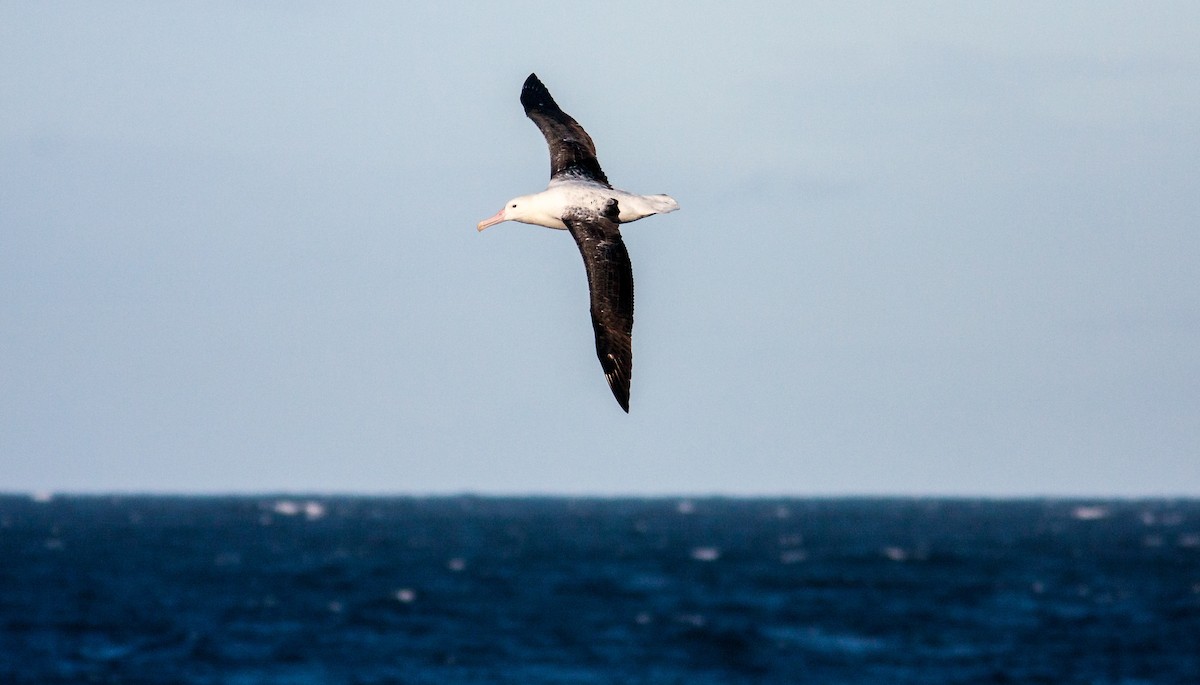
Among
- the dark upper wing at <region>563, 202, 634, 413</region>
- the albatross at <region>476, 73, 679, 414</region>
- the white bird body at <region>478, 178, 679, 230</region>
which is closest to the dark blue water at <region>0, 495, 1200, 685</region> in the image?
the albatross at <region>476, 73, 679, 414</region>

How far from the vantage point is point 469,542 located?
141m

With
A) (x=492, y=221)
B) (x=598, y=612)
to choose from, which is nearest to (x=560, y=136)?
(x=492, y=221)

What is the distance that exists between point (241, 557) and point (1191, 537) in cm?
8741

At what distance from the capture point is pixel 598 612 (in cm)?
8275

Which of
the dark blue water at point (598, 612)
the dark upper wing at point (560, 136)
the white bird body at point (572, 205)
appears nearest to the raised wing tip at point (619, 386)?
the white bird body at point (572, 205)

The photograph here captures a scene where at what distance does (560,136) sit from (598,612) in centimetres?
6424

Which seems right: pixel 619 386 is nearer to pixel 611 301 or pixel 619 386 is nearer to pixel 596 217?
pixel 611 301

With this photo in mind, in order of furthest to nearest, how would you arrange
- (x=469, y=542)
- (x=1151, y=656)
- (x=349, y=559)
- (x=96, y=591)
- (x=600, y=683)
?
(x=469, y=542)
(x=349, y=559)
(x=96, y=591)
(x=1151, y=656)
(x=600, y=683)

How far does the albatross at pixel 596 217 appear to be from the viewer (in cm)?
1706

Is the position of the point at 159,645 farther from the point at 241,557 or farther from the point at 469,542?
the point at 469,542

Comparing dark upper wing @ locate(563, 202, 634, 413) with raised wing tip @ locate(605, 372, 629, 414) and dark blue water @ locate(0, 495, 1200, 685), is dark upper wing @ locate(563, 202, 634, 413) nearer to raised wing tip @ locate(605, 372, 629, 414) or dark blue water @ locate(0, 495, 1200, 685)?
raised wing tip @ locate(605, 372, 629, 414)

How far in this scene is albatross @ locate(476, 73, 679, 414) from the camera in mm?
17062

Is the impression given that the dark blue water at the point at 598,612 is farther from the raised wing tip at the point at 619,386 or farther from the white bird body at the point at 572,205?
the raised wing tip at the point at 619,386

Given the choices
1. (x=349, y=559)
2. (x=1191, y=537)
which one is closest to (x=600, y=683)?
(x=349, y=559)
